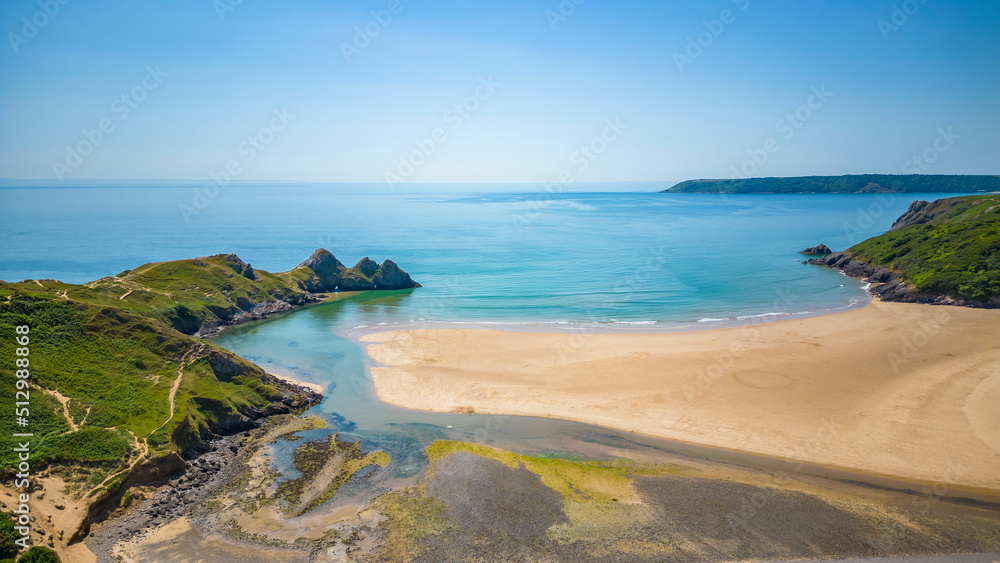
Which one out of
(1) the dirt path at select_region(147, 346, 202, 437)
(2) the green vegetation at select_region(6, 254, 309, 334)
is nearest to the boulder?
(2) the green vegetation at select_region(6, 254, 309, 334)

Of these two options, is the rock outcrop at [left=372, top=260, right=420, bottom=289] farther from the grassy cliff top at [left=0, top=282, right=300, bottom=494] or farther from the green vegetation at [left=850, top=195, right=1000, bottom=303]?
the green vegetation at [left=850, top=195, right=1000, bottom=303]

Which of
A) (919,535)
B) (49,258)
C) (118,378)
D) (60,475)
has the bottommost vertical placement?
(919,535)

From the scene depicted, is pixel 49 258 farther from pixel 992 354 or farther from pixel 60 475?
pixel 992 354

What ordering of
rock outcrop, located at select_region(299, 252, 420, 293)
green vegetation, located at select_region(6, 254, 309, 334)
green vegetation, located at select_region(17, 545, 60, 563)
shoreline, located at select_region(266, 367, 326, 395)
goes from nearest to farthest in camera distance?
1. green vegetation, located at select_region(17, 545, 60, 563)
2. shoreline, located at select_region(266, 367, 326, 395)
3. green vegetation, located at select_region(6, 254, 309, 334)
4. rock outcrop, located at select_region(299, 252, 420, 293)

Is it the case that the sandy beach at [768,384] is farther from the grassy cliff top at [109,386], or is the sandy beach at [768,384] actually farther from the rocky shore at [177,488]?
the grassy cliff top at [109,386]

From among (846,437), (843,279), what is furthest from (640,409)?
(843,279)

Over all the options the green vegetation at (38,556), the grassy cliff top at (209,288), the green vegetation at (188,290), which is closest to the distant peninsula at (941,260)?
the grassy cliff top at (209,288)

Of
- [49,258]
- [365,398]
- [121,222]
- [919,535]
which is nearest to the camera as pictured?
[919,535]
